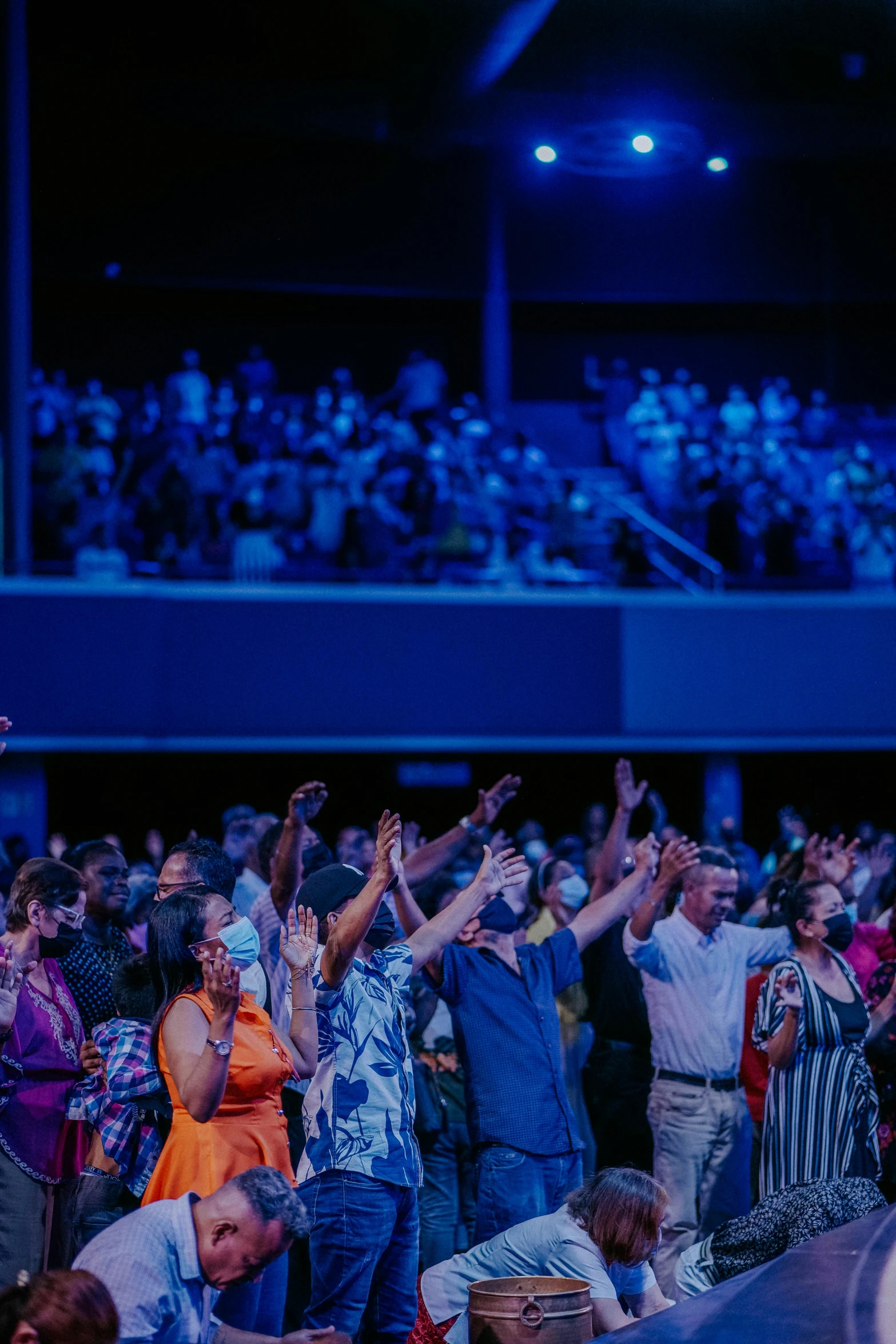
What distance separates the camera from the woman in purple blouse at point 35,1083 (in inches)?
195

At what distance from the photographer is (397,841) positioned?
14.7 feet

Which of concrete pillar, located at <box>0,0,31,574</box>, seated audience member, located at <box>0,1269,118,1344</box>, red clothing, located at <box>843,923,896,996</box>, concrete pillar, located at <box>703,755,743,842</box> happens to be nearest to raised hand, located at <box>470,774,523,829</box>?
red clothing, located at <box>843,923,896,996</box>

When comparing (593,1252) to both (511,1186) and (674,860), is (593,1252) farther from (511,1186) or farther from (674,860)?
(674,860)

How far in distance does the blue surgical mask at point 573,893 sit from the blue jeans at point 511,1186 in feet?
7.97

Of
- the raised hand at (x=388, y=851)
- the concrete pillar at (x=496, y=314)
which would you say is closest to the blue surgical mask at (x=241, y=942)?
the raised hand at (x=388, y=851)

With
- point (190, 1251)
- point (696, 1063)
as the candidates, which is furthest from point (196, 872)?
point (696, 1063)

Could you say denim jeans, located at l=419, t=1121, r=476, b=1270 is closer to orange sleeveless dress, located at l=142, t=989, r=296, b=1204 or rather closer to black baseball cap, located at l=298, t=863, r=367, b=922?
black baseball cap, located at l=298, t=863, r=367, b=922

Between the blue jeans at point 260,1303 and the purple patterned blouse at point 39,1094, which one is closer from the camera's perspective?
the blue jeans at point 260,1303

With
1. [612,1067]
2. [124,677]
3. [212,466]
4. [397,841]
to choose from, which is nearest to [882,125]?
[212,466]

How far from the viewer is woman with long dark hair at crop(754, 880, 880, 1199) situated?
5.65 meters

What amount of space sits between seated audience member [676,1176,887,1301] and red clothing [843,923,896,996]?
211 cm

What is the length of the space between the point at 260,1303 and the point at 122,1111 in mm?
598

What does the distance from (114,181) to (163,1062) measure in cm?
1841

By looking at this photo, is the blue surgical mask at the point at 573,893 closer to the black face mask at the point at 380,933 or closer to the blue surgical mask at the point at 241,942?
the black face mask at the point at 380,933
